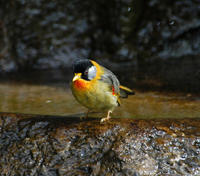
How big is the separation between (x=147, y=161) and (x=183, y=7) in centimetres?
562

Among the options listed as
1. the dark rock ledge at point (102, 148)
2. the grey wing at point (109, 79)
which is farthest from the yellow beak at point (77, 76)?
the dark rock ledge at point (102, 148)

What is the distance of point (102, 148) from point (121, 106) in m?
1.38

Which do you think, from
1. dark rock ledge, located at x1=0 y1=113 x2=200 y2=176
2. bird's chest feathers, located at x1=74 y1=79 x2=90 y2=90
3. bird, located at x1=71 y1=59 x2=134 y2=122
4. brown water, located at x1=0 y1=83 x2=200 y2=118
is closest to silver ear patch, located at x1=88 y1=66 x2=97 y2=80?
bird, located at x1=71 y1=59 x2=134 y2=122

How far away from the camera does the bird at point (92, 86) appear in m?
3.30

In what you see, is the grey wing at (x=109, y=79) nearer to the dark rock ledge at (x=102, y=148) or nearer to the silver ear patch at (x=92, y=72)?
the silver ear patch at (x=92, y=72)

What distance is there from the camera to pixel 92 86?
3324 millimetres

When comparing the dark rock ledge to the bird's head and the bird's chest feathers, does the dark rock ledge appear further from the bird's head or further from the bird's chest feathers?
the bird's head

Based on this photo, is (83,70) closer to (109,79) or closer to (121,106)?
(109,79)

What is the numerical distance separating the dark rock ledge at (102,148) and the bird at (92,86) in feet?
0.80

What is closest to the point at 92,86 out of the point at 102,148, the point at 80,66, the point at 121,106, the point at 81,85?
the point at 81,85

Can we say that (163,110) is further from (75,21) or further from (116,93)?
(75,21)

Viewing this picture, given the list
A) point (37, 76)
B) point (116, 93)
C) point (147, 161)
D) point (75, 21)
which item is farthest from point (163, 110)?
point (75, 21)

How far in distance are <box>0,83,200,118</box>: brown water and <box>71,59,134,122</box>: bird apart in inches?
16.7

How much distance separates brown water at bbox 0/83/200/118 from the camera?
3.87m
